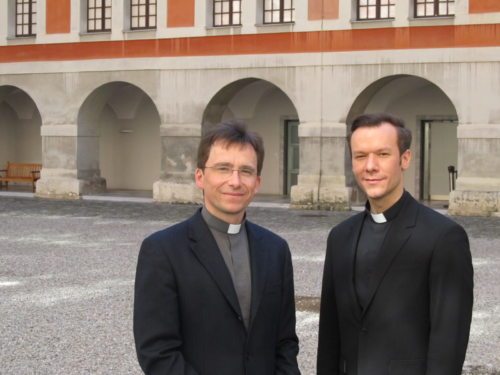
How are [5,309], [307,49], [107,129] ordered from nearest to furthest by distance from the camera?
[5,309]
[307,49]
[107,129]

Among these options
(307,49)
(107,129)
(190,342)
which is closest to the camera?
(190,342)

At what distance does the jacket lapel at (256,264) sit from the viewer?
3.60 metres

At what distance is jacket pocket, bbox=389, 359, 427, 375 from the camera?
3.53m

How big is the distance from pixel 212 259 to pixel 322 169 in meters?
18.7

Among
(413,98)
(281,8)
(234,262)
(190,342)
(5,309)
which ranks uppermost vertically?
(281,8)

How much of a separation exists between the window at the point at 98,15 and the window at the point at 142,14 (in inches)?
27.1

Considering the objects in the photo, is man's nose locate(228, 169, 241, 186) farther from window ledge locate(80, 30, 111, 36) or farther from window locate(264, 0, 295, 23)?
window ledge locate(80, 30, 111, 36)

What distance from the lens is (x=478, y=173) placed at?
67.9 ft

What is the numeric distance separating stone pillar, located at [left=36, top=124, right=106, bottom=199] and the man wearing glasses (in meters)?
21.8

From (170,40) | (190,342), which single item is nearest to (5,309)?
(190,342)

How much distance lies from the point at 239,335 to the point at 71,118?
22194mm

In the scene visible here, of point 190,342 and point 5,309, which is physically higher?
point 190,342

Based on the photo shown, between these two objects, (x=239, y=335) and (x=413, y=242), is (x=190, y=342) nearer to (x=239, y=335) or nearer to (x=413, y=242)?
(x=239, y=335)

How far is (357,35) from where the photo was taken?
2183 centimetres
